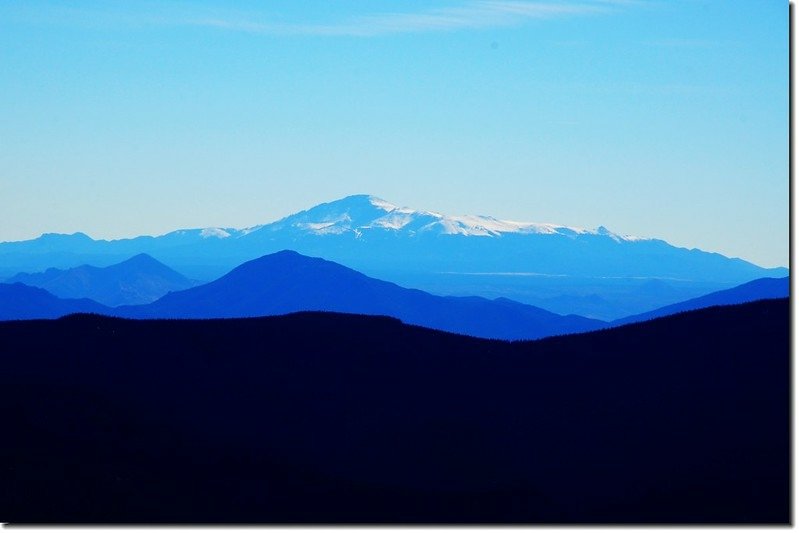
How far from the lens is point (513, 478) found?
120ft

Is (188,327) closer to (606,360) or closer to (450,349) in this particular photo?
(450,349)

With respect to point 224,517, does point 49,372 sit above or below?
above

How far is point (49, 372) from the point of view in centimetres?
4709

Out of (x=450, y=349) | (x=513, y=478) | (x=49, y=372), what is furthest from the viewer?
(x=450, y=349)

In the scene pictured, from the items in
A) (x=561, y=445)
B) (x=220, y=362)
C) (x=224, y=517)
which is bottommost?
(x=224, y=517)

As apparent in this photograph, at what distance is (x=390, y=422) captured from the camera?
141 ft

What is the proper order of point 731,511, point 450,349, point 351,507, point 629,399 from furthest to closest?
1. point 450,349
2. point 629,399
3. point 351,507
4. point 731,511

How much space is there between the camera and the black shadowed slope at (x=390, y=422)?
32.7 m

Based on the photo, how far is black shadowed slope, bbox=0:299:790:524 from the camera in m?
32.7

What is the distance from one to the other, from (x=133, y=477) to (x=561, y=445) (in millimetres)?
14792

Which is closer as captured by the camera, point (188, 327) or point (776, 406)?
point (776, 406)

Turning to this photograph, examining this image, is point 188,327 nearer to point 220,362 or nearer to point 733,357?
point 220,362

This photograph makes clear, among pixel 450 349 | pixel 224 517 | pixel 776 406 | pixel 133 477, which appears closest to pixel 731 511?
pixel 776 406

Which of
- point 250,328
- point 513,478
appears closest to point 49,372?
point 250,328
